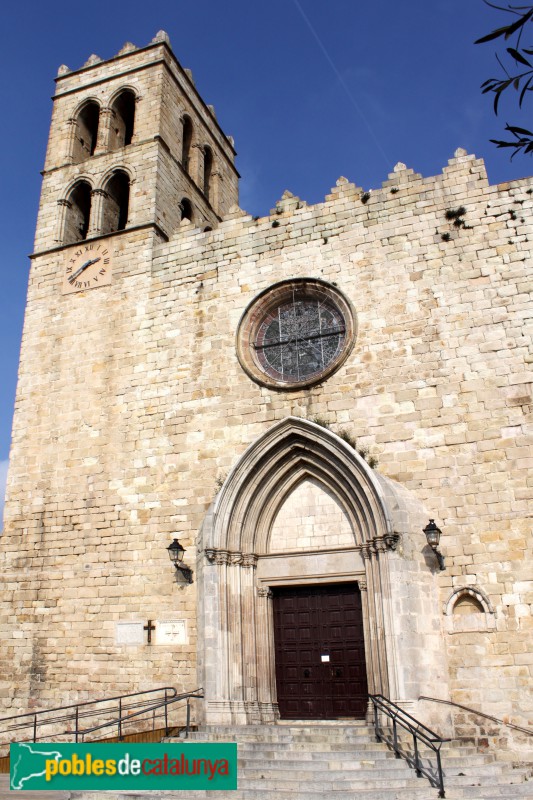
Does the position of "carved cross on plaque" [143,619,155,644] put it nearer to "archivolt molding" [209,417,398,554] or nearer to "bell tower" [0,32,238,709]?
"bell tower" [0,32,238,709]

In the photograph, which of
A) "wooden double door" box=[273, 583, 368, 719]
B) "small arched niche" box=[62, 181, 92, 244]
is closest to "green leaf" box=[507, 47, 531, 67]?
"wooden double door" box=[273, 583, 368, 719]

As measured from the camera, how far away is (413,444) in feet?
36.1

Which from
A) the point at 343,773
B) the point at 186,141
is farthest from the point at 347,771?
the point at 186,141

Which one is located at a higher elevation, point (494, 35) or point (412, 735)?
point (494, 35)

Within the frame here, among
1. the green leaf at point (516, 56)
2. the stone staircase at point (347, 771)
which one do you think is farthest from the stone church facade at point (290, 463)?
the green leaf at point (516, 56)

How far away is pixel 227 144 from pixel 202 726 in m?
16.4

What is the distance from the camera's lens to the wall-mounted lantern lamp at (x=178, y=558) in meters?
11.6

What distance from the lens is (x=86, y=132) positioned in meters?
18.0

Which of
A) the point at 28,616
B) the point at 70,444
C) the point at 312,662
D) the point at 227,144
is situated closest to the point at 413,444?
the point at 312,662

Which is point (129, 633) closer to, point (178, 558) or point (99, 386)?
point (178, 558)

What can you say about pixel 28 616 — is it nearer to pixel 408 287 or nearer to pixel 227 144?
pixel 408 287

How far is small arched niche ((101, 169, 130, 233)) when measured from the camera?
1617cm

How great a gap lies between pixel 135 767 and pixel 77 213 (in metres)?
12.8

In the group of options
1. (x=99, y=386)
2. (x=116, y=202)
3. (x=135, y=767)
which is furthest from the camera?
(x=116, y=202)
